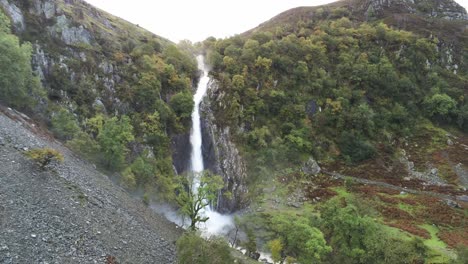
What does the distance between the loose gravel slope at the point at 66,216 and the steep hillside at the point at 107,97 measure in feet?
20.3

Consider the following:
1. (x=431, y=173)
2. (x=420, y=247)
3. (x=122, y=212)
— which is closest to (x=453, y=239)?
(x=420, y=247)

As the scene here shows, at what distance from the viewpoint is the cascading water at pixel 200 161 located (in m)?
52.6

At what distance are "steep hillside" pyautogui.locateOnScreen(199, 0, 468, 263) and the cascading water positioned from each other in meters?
1.83

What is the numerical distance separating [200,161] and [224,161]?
441 cm

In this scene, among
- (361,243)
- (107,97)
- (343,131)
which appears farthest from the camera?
(343,131)

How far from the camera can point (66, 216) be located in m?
27.4

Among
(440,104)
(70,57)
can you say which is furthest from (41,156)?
(440,104)

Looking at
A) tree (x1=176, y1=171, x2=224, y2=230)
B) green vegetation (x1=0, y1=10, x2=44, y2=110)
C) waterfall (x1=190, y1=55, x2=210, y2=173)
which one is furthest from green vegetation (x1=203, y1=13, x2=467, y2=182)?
green vegetation (x1=0, y1=10, x2=44, y2=110)

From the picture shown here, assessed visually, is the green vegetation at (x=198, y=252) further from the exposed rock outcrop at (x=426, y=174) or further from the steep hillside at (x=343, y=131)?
the exposed rock outcrop at (x=426, y=174)

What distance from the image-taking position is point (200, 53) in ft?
337

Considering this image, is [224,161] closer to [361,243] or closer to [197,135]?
[197,135]

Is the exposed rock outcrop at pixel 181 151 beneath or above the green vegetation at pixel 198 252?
beneath

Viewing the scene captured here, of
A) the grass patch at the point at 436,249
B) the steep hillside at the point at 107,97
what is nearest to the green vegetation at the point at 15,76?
the steep hillside at the point at 107,97

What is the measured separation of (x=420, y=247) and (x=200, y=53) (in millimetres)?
79609
